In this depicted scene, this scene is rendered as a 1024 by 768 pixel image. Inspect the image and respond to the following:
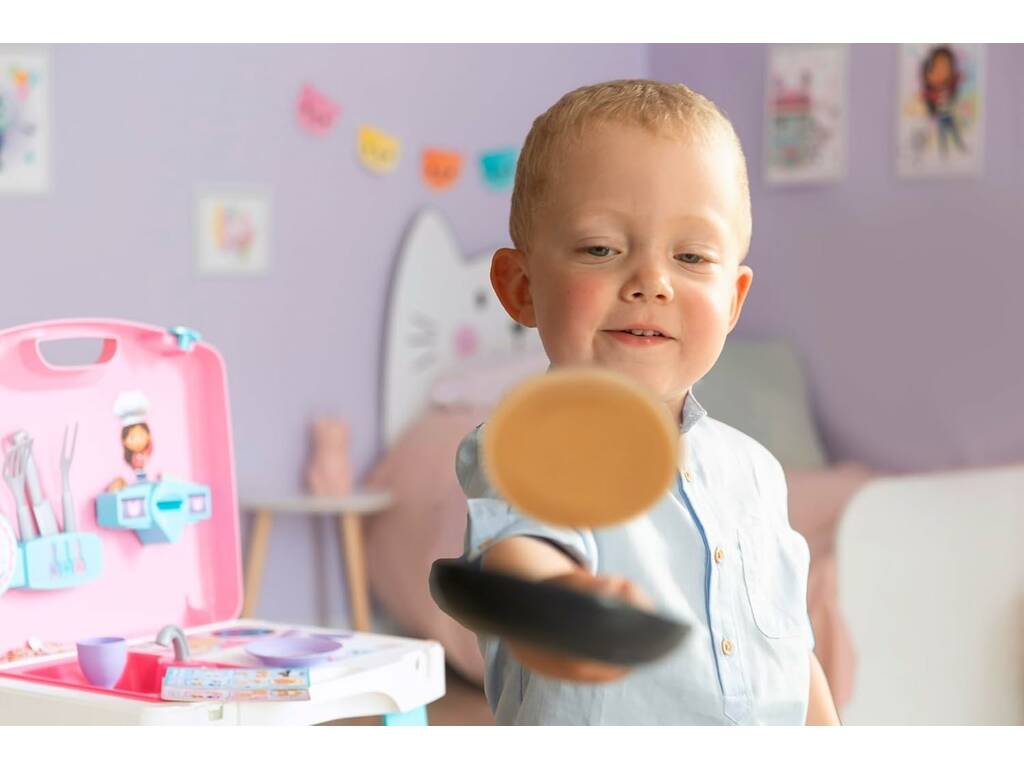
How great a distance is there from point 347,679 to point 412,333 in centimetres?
170

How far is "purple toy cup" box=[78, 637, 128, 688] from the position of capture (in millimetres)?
983

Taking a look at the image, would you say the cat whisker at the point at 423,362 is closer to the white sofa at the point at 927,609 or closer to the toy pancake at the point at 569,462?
the white sofa at the point at 927,609

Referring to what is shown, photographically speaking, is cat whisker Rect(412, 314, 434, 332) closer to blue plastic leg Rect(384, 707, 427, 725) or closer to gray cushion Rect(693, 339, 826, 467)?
gray cushion Rect(693, 339, 826, 467)

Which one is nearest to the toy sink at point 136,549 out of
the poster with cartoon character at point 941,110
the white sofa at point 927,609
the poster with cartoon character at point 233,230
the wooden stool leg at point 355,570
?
the white sofa at point 927,609

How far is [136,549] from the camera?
1112 millimetres

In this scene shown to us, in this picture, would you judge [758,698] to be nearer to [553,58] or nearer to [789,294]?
[789,294]

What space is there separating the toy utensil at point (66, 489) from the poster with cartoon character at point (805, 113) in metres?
2.01

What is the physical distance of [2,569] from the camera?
993 millimetres

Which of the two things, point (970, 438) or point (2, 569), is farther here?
point (970, 438)

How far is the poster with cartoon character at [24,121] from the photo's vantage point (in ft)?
6.76

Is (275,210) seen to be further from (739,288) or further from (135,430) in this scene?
(739,288)

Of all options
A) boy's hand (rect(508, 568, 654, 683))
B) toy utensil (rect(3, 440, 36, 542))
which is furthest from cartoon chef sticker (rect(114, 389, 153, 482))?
boy's hand (rect(508, 568, 654, 683))

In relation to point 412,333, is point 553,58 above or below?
above
